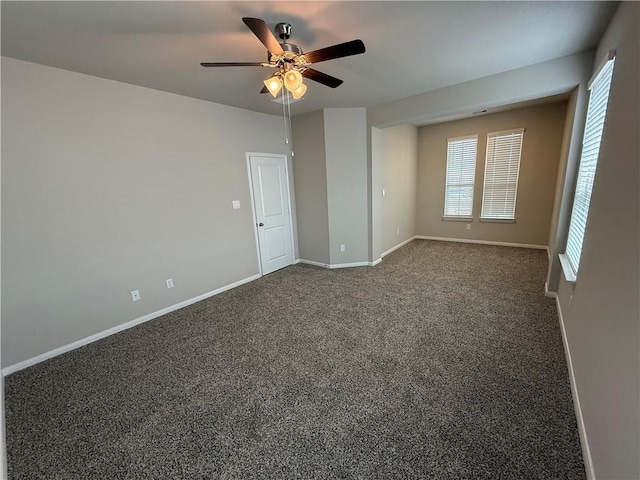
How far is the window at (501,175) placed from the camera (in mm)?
4973

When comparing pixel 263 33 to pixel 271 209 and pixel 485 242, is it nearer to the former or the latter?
pixel 271 209

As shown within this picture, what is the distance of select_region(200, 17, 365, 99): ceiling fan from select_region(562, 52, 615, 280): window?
185cm

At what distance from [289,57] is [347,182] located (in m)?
2.57

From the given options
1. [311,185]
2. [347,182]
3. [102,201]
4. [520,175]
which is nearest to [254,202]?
[311,185]

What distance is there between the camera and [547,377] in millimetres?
1909

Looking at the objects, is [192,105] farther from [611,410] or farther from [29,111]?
[611,410]

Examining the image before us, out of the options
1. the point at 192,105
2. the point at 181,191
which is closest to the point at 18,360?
the point at 181,191

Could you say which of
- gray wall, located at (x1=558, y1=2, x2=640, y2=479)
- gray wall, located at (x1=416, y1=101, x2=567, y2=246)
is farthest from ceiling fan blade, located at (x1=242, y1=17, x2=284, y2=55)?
gray wall, located at (x1=416, y1=101, x2=567, y2=246)

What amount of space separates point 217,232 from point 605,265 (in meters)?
3.75

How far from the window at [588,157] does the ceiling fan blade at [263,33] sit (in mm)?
2262

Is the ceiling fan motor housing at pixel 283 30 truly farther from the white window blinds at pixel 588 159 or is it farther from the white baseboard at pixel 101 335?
the white baseboard at pixel 101 335

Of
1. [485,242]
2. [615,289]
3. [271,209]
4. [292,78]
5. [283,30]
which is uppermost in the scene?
[283,30]

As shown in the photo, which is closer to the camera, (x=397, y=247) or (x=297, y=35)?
(x=297, y=35)

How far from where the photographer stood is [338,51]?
1.67 m
